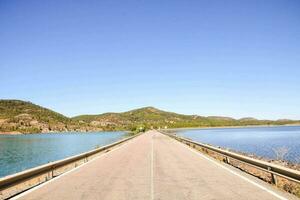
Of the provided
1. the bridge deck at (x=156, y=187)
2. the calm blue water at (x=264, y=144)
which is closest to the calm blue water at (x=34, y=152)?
the bridge deck at (x=156, y=187)

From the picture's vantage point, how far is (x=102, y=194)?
941cm

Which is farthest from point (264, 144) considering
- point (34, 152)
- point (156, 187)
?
point (156, 187)

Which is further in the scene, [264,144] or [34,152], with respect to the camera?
[264,144]

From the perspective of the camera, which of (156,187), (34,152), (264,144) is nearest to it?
(156,187)

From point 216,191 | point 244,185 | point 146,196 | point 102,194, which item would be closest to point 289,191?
point 244,185

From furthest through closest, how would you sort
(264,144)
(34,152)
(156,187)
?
(264,144), (34,152), (156,187)

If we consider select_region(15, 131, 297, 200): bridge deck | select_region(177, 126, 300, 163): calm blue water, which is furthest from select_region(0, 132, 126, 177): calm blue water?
select_region(177, 126, 300, 163): calm blue water

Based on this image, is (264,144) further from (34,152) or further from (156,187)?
(156,187)

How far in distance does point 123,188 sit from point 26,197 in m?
2.71

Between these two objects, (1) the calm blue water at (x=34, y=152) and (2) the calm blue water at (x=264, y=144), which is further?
(2) the calm blue water at (x=264, y=144)

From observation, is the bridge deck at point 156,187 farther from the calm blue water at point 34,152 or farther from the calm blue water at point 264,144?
the calm blue water at point 34,152

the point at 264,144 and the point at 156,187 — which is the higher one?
the point at 156,187

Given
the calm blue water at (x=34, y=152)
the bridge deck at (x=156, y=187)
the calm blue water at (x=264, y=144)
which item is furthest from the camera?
the calm blue water at (x=264, y=144)

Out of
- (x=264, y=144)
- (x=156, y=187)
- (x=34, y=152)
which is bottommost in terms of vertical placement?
(x=264, y=144)
